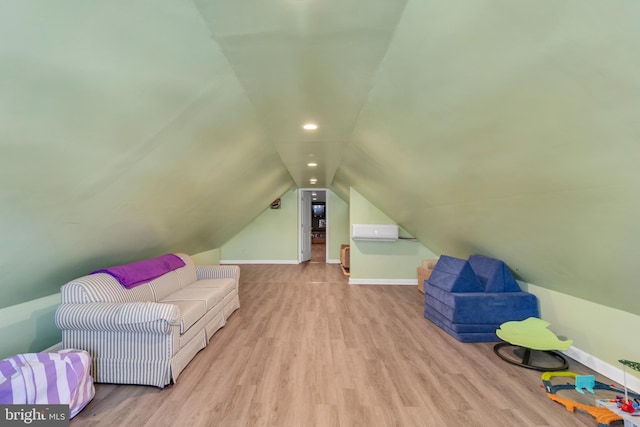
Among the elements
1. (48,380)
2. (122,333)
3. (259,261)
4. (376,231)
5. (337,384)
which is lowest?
(337,384)

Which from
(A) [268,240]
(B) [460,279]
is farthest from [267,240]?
(B) [460,279]

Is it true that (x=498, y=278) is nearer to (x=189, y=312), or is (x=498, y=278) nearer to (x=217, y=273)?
(x=189, y=312)

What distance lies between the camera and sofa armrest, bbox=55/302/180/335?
229 centimetres

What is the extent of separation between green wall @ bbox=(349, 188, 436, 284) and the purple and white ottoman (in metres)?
4.53

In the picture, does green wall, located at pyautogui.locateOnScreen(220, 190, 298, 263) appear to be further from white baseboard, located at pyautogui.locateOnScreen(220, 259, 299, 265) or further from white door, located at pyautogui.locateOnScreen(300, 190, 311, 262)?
white door, located at pyautogui.locateOnScreen(300, 190, 311, 262)

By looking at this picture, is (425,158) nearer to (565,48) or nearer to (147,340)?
(565,48)

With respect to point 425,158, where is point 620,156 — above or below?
below

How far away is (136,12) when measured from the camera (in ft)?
4.01

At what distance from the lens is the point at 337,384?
2432 millimetres

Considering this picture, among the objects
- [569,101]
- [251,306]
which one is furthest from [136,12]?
[251,306]

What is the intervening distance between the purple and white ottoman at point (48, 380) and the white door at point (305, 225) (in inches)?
251

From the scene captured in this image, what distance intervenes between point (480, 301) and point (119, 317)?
135 inches

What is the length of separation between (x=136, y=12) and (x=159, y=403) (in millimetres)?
2417

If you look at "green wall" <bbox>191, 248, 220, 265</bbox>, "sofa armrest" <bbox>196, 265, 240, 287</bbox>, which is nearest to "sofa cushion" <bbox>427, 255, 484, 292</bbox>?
"sofa armrest" <bbox>196, 265, 240, 287</bbox>
